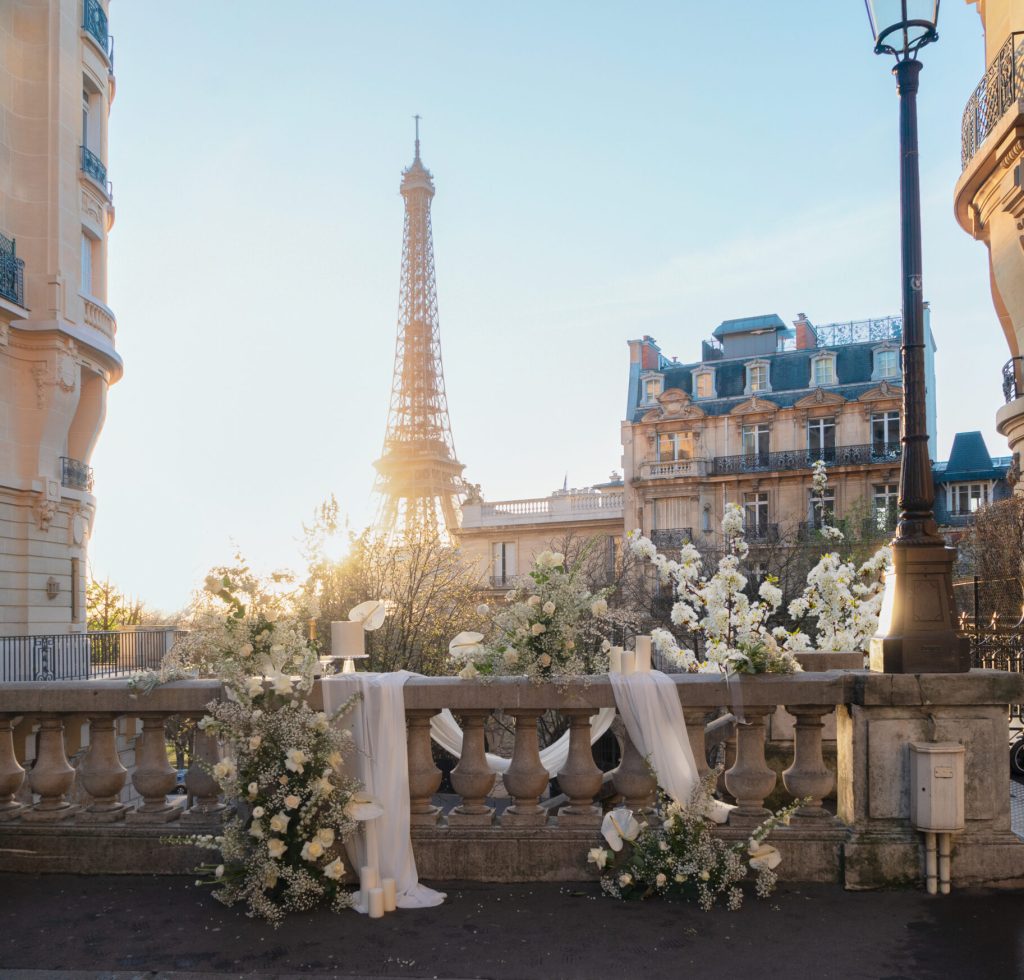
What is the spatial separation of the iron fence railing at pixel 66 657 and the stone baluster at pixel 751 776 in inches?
555

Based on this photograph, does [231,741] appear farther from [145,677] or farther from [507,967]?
[507,967]

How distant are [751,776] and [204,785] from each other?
3.11m

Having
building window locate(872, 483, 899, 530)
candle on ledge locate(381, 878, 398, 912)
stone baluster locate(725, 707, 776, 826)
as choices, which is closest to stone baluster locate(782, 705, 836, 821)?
stone baluster locate(725, 707, 776, 826)

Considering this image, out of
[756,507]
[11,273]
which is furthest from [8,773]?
[756,507]

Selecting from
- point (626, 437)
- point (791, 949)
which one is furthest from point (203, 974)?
point (626, 437)

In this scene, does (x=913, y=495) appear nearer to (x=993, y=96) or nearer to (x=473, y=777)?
(x=473, y=777)

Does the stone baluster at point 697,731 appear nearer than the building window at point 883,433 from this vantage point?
Yes

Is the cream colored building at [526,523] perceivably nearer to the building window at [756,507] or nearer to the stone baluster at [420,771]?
the building window at [756,507]

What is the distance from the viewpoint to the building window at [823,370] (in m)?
43.9

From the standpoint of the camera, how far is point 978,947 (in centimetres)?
407

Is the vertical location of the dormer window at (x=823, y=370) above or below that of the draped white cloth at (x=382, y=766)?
above

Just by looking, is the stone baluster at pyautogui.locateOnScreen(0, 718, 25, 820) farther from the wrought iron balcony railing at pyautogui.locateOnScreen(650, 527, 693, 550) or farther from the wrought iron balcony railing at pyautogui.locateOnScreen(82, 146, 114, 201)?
the wrought iron balcony railing at pyautogui.locateOnScreen(650, 527, 693, 550)

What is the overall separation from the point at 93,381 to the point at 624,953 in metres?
24.1

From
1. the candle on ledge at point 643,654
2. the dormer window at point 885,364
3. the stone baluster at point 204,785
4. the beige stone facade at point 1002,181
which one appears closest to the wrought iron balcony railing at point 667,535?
the dormer window at point 885,364
